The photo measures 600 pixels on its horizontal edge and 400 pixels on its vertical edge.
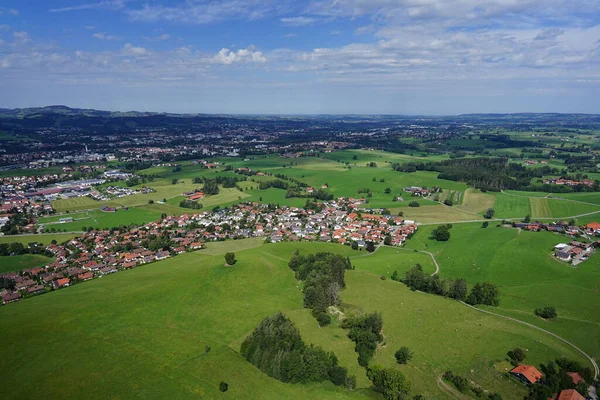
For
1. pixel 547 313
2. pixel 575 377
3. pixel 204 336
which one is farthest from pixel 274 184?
pixel 575 377

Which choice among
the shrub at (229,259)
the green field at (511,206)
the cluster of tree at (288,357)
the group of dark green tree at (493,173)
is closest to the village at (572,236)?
the green field at (511,206)

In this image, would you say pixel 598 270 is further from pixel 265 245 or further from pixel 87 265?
pixel 87 265

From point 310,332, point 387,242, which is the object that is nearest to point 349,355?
point 310,332

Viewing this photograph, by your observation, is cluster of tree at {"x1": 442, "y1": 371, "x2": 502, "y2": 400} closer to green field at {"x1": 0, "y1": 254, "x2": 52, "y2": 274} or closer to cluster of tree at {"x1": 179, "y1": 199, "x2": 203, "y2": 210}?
green field at {"x1": 0, "y1": 254, "x2": 52, "y2": 274}

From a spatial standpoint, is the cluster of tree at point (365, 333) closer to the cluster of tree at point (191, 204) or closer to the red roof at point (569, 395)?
the red roof at point (569, 395)

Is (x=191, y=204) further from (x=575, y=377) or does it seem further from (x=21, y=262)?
(x=575, y=377)
